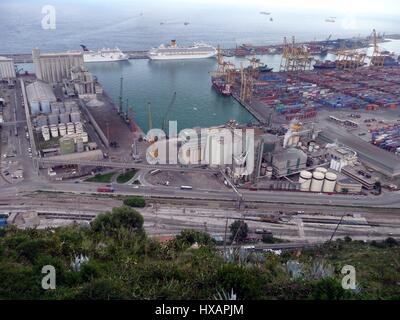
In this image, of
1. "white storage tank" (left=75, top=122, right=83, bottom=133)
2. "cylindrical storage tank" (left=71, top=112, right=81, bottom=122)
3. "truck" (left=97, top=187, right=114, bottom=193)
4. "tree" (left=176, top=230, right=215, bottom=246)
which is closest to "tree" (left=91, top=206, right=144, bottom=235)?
"tree" (left=176, top=230, right=215, bottom=246)

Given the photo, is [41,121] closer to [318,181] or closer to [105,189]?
[105,189]

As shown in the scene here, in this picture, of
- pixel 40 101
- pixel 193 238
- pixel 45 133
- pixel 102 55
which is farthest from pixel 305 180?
pixel 102 55

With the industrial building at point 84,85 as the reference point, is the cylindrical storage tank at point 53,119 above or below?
below

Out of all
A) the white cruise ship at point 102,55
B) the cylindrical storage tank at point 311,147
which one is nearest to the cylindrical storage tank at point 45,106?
the cylindrical storage tank at point 311,147

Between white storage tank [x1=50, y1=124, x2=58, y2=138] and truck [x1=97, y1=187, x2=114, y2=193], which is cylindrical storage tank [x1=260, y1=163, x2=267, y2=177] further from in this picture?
white storage tank [x1=50, y1=124, x2=58, y2=138]

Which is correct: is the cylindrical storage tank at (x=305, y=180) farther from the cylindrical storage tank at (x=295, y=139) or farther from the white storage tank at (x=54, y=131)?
the white storage tank at (x=54, y=131)
